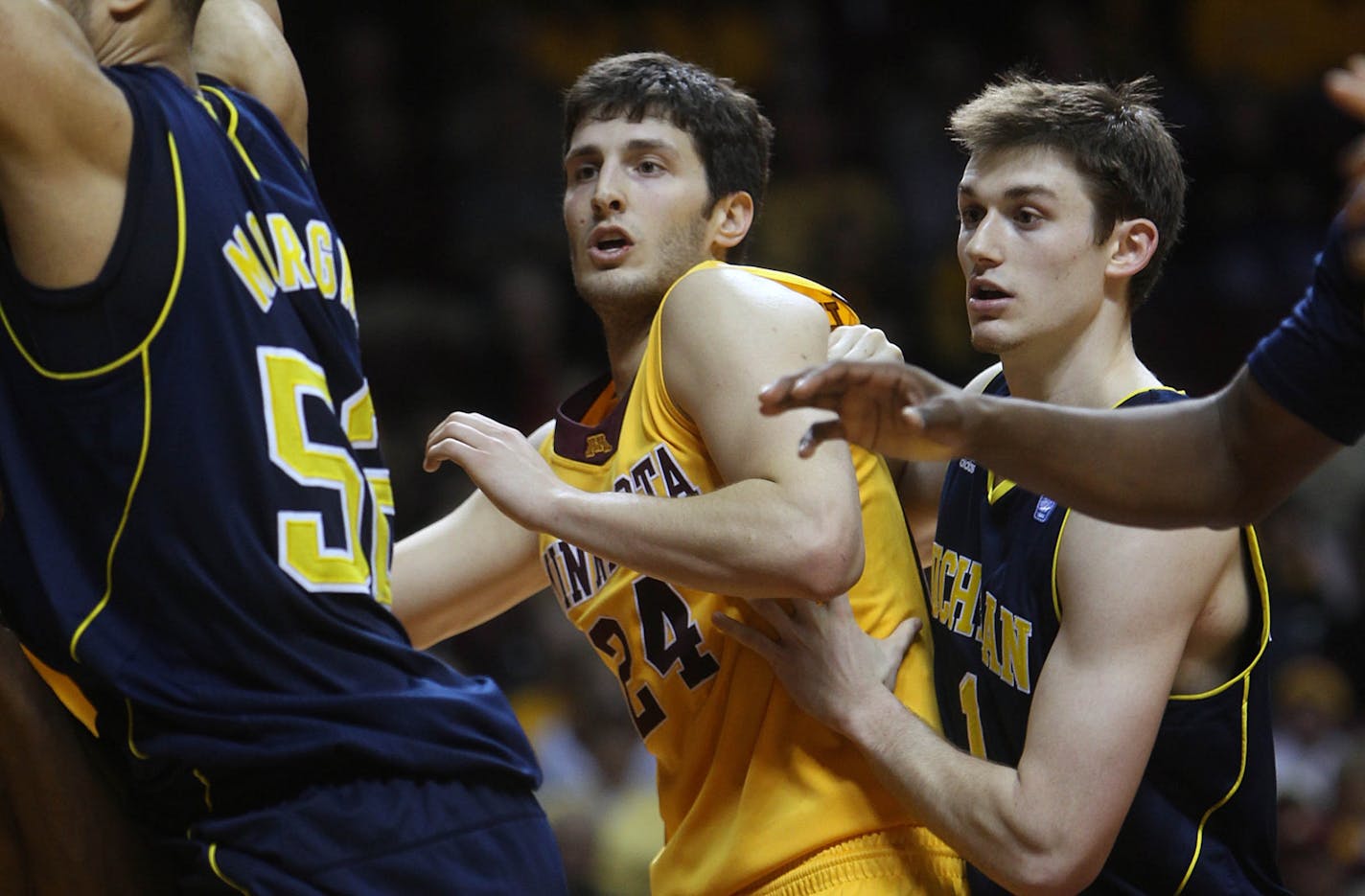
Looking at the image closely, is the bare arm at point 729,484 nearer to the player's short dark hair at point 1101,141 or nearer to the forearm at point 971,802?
the forearm at point 971,802

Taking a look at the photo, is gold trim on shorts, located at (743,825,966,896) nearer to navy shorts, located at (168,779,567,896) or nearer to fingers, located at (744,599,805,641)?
fingers, located at (744,599,805,641)

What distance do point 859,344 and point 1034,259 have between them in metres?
0.39

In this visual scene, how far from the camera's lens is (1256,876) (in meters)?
3.20

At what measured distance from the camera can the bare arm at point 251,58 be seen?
304 centimetres

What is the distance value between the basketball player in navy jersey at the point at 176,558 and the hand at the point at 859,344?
116cm

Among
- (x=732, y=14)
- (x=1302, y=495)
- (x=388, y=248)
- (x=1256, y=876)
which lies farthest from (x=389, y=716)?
(x=732, y=14)

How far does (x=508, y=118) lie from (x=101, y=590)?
7068 millimetres

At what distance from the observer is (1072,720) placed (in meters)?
2.95

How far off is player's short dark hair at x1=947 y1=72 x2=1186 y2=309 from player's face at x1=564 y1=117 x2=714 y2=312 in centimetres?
66

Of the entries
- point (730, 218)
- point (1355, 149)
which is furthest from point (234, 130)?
point (1355, 149)

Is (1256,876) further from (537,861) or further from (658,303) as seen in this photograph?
(658,303)

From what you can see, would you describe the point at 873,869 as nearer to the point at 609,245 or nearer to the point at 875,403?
the point at 875,403

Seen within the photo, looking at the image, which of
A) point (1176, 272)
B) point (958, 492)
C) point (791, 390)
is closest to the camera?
point (791, 390)

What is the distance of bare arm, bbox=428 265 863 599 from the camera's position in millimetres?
2949
